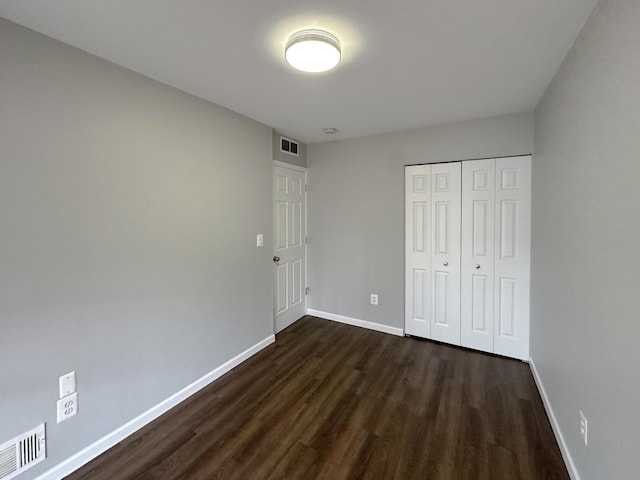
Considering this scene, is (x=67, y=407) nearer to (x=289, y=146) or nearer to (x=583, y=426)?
(x=583, y=426)

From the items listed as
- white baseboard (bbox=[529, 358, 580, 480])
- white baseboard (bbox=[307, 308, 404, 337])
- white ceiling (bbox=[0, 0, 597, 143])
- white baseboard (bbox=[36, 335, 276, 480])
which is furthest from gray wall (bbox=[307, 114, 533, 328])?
white baseboard (bbox=[36, 335, 276, 480])

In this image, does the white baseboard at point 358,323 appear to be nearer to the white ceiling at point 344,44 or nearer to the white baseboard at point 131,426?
the white baseboard at point 131,426

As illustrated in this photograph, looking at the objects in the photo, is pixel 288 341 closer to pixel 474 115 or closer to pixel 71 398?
pixel 71 398

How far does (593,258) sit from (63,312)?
108 inches

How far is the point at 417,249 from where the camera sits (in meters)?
3.27

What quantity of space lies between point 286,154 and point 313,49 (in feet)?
6.75

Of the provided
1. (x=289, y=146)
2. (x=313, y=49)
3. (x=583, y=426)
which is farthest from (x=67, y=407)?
(x=289, y=146)

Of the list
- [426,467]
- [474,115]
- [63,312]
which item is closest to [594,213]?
[426,467]

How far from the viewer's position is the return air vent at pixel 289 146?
345 centimetres

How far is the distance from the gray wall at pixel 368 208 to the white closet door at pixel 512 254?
0.28 m

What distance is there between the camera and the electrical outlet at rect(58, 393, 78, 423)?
160 centimetres

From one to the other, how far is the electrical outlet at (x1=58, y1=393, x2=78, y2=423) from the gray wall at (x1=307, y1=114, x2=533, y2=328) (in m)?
2.75

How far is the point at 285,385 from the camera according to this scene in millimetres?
2461

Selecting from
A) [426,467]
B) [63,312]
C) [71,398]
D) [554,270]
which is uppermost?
[554,270]
